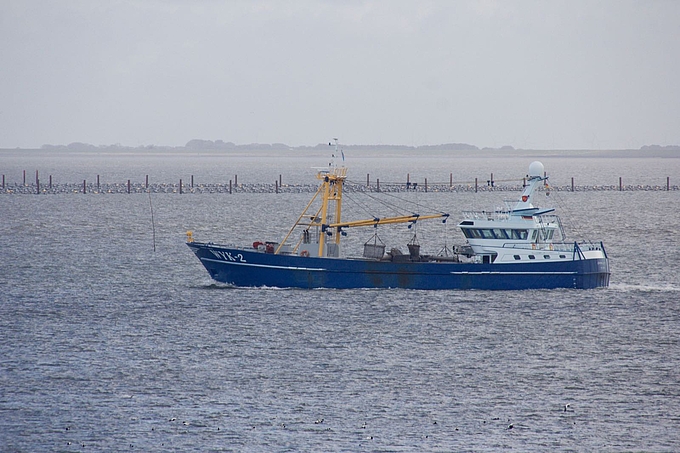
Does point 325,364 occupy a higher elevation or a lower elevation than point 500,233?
lower

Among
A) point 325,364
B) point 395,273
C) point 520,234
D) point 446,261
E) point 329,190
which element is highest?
point 329,190

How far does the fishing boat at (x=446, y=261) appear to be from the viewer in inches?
2418

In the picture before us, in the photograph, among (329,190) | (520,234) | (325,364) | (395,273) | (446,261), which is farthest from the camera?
(329,190)

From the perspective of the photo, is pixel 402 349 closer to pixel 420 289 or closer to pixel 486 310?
pixel 486 310

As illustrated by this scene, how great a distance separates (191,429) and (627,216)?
96.8 metres

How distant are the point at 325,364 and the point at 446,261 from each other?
19062mm

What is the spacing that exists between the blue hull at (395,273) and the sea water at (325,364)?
606mm

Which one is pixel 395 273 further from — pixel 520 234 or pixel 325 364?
pixel 325 364

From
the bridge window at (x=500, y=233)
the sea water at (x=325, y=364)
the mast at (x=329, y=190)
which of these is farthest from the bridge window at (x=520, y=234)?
the mast at (x=329, y=190)

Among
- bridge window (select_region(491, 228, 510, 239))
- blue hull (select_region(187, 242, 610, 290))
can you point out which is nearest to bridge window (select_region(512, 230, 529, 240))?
bridge window (select_region(491, 228, 510, 239))

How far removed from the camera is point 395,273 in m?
61.7

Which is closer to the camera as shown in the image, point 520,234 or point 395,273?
point 395,273

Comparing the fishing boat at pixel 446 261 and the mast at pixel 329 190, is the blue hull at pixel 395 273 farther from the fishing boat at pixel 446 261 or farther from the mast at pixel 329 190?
the mast at pixel 329 190

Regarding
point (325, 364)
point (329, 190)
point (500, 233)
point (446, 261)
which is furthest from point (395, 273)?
point (325, 364)
